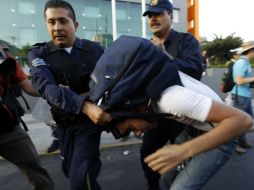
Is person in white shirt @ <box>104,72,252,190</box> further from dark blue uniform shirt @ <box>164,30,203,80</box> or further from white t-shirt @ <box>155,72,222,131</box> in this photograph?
dark blue uniform shirt @ <box>164,30,203,80</box>

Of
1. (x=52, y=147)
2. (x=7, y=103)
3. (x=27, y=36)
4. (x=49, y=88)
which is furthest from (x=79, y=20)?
(x=49, y=88)

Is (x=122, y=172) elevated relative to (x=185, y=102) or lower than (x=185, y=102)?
lower

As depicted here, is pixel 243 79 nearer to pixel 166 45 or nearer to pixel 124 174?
pixel 166 45

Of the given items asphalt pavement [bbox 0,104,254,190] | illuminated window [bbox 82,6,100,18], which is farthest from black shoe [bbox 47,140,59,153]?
illuminated window [bbox 82,6,100,18]

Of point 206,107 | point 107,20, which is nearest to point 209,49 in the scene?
point 107,20

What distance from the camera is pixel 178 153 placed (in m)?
1.40

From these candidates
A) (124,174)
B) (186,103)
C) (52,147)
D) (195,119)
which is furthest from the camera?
(52,147)

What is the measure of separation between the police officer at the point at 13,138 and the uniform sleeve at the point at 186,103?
144cm

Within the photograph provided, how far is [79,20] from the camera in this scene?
1464cm

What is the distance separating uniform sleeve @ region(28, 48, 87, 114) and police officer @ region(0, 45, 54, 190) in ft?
1.00

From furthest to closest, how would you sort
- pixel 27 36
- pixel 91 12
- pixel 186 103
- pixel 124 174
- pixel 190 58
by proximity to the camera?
1. pixel 91 12
2. pixel 27 36
3. pixel 124 174
4. pixel 190 58
5. pixel 186 103

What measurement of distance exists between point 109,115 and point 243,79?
3.08 metres

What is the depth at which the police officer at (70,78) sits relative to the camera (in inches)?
83.8

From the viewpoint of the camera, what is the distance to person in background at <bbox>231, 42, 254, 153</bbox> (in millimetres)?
4078
